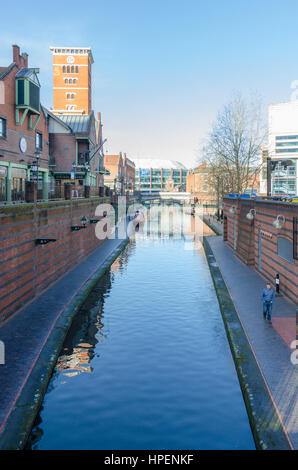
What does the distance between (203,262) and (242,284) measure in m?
10.2

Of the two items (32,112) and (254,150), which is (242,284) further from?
(254,150)

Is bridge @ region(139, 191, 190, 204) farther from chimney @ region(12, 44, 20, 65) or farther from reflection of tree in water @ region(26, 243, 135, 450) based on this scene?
reflection of tree in water @ region(26, 243, 135, 450)

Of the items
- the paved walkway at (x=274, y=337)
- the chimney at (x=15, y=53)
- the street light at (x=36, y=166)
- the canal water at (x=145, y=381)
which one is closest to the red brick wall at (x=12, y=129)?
the chimney at (x=15, y=53)

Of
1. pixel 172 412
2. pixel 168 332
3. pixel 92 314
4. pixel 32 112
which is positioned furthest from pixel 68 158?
pixel 172 412

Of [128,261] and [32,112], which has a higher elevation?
[32,112]

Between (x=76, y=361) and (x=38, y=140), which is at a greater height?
(x=38, y=140)

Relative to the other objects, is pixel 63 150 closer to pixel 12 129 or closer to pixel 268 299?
pixel 12 129

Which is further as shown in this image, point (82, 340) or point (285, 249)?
point (285, 249)

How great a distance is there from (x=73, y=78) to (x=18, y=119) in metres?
64.6

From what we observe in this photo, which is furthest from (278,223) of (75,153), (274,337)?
(75,153)

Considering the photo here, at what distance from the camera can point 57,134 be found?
4962 cm

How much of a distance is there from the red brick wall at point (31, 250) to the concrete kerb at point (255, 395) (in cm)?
878

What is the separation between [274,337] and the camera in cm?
1627

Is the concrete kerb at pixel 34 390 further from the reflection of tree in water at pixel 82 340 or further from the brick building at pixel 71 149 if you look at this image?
the brick building at pixel 71 149
